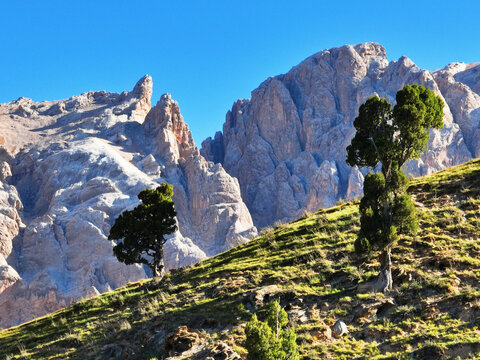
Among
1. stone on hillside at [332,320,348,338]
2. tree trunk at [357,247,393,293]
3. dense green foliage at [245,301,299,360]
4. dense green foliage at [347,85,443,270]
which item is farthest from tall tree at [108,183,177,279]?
dense green foliage at [245,301,299,360]

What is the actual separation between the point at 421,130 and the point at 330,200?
135376 millimetres

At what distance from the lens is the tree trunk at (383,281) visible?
2202cm

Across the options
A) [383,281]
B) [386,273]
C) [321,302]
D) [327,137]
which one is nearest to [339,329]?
[321,302]

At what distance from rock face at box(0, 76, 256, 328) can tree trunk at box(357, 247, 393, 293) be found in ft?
216

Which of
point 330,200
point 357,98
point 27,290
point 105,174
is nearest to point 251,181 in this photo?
point 330,200

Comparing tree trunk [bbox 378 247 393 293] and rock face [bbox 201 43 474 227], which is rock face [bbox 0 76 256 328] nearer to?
rock face [bbox 201 43 474 227]

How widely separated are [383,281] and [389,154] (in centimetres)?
651

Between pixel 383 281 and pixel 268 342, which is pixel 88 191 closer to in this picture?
pixel 383 281

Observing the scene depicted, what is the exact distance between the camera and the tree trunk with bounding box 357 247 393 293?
2202cm

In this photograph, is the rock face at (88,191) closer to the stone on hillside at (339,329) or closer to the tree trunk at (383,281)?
the tree trunk at (383,281)

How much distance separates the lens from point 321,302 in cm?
2169

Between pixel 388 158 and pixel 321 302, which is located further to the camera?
pixel 388 158

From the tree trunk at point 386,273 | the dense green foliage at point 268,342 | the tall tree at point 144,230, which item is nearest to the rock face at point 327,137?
the tall tree at point 144,230

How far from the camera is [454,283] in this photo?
68.6ft
